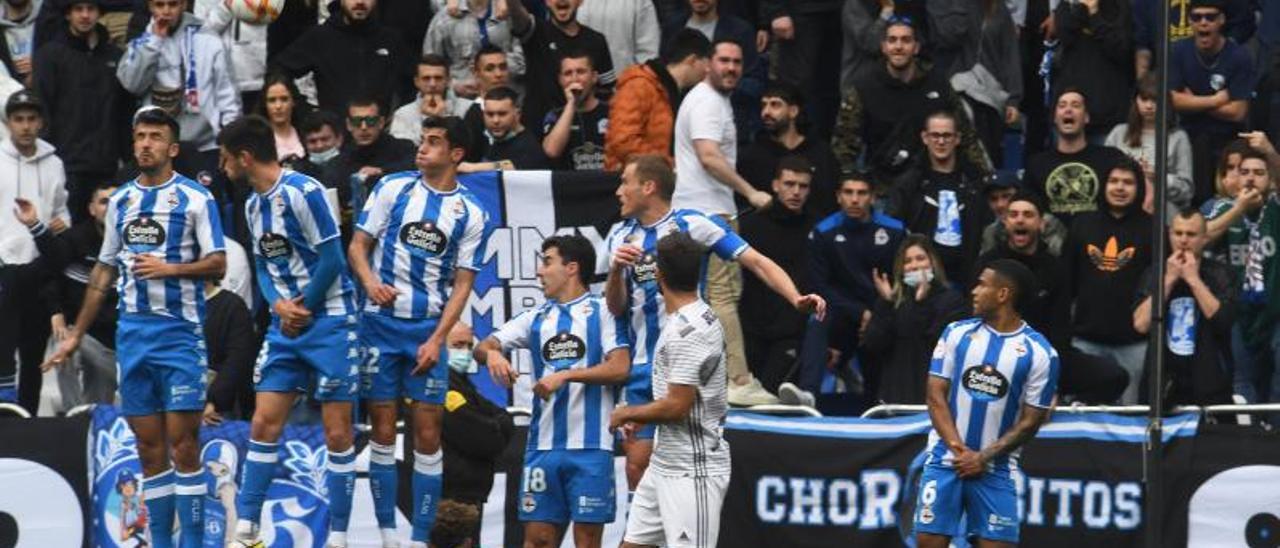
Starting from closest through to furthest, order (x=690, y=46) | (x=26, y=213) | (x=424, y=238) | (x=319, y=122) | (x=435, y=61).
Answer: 1. (x=424, y=238)
2. (x=26, y=213)
3. (x=319, y=122)
4. (x=690, y=46)
5. (x=435, y=61)

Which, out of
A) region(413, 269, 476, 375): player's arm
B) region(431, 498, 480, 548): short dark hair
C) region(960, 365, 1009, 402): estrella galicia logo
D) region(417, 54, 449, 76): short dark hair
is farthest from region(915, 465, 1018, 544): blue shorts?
region(417, 54, 449, 76): short dark hair

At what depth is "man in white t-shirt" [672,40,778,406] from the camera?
18031 mm

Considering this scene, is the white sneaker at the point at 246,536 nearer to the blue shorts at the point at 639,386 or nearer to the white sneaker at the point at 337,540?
the white sneaker at the point at 337,540

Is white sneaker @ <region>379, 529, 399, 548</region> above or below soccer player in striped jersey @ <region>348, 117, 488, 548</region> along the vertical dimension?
below

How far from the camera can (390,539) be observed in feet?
50.4

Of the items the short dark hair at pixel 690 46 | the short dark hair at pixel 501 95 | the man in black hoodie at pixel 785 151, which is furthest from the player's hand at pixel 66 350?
the man in black hoodie at pixel 785 151

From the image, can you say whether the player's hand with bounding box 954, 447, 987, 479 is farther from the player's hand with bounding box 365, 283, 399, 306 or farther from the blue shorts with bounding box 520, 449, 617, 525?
the player's hand with bounding box 365, 283, 399, 306

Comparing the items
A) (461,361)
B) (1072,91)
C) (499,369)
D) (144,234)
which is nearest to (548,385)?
(499,369)

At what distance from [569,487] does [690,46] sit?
4.77 metres

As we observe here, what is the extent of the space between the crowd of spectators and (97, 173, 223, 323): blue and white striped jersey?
2249 millimetres

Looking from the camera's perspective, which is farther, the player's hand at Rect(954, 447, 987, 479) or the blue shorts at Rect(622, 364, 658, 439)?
the player's hand at Rect(954, 447, 987, 479)

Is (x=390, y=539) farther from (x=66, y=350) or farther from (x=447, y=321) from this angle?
(x=66, y=350)

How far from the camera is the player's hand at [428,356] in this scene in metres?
15.1

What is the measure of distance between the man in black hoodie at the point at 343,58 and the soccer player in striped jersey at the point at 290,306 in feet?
16.9
